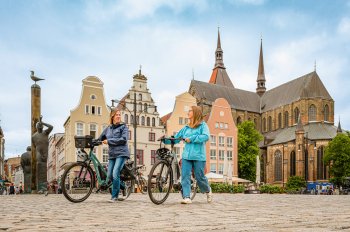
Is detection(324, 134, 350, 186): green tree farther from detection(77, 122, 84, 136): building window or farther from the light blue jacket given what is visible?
the light blue jacket

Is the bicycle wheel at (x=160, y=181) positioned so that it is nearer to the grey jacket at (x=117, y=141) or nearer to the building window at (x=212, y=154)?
the grey jacket at (x=117, y=141)

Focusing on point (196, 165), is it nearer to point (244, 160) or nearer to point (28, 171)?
point (28, 171)

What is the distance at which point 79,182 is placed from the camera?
8023 millimetres

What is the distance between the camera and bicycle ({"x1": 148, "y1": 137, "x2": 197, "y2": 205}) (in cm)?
756

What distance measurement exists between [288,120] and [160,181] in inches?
2570

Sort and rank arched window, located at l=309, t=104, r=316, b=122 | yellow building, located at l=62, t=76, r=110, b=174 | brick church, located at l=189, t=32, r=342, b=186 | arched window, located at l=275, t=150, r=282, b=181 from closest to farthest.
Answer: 1. yellow building, located at l=62, t=76, r=110, b=174
2. brick church, located at l=189, t=32, r=342, b=186
3. arched window, located at l=275, t=150, r=282, b=181
4. arched window, located at l=309, t=104, r=316, b=122

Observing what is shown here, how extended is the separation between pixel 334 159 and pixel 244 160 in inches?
460

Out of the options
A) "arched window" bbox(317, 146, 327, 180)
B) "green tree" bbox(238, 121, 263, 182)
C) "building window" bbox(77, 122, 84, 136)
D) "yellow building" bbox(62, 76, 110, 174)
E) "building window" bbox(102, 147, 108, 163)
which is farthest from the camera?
"arched window" bbox(317, 146, 327, 180)

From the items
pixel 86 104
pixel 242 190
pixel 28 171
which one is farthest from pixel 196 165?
pixel 86 104

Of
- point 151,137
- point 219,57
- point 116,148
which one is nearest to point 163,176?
point 116,148

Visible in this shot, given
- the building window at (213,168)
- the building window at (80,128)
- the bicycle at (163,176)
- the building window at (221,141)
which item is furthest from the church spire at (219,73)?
the bicycle at (163,176)

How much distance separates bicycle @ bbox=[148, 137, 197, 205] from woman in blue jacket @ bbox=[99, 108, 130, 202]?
0.70 m

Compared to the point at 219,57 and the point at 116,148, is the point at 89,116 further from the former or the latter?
the point at 219,57

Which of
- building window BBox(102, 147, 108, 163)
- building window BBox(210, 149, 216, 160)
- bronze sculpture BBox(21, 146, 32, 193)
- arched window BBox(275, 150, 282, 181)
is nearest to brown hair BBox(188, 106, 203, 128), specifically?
bronze sculpture BBox(21, 146, 32, 193)
